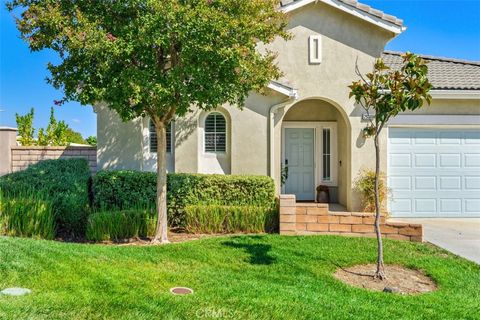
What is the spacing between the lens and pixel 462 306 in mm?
5297

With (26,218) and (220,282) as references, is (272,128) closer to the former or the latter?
(220,282)

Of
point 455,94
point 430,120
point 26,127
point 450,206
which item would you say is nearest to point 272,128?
point 430,120

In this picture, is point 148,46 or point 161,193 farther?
point 161,193

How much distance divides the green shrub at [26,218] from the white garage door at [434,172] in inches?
393

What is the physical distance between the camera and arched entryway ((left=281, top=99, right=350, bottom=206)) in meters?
13.8

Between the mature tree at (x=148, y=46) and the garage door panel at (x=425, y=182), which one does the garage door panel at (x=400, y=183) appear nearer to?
the garage door panel at (x=425, y=182)

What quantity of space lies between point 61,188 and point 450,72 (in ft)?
43.3

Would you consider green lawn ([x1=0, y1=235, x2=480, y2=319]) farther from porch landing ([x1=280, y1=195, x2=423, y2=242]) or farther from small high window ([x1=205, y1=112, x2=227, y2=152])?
small high window ([x1=205, y1=112, x2=227, y2=152])

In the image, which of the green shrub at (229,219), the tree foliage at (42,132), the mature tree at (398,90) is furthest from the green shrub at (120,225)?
the tree foliage at (42,132)

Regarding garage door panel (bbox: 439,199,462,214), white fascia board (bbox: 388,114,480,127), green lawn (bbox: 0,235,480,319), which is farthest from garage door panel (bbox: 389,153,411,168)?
green lawn (bbox: 0,235,480,319)

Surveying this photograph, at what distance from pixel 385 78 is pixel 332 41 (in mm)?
6055

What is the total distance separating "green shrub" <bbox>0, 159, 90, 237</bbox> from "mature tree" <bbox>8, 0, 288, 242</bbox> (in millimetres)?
3002

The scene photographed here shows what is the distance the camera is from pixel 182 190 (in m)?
9.98

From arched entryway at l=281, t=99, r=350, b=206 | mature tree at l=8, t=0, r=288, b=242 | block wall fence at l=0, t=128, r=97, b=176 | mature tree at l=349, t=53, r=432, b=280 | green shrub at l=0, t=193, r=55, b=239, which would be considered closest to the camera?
mature tree at l=349, t=53, r=432, b=280
